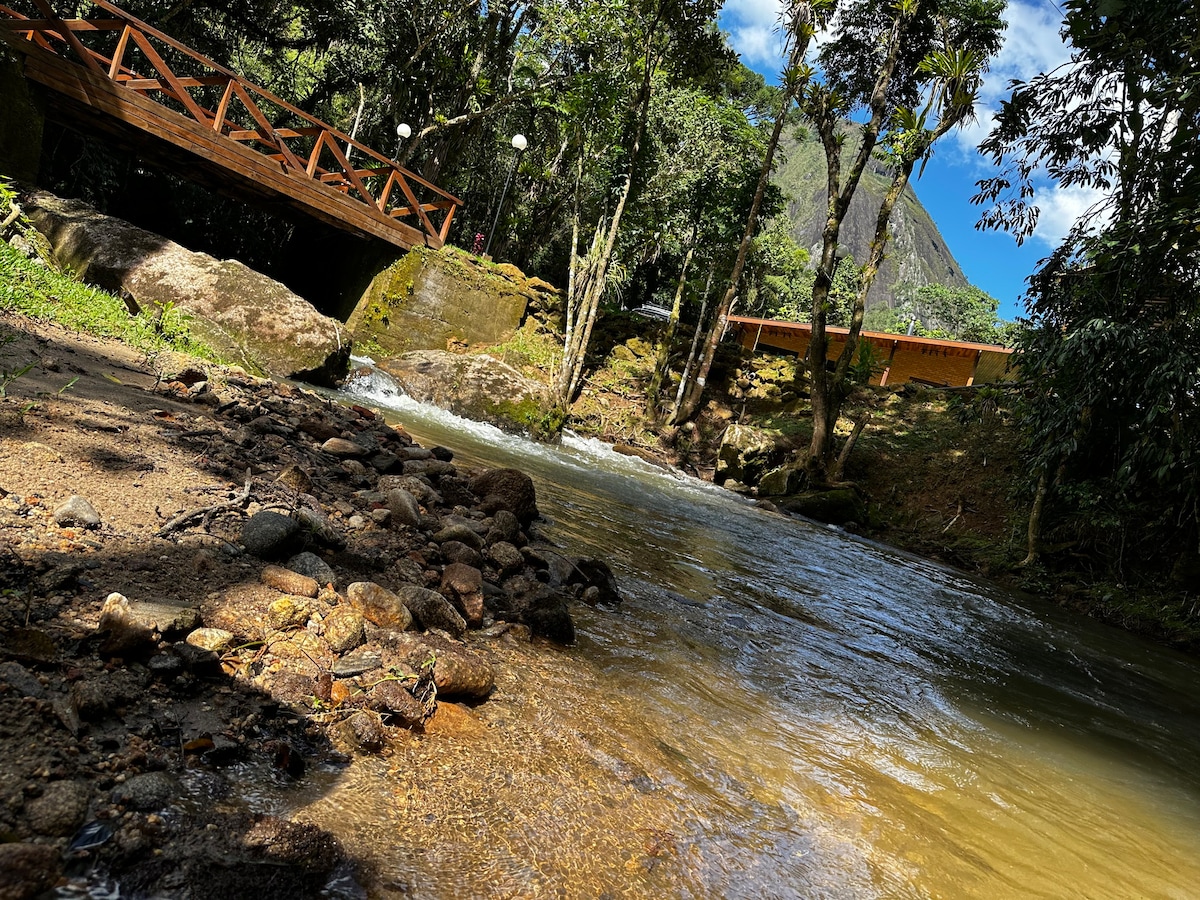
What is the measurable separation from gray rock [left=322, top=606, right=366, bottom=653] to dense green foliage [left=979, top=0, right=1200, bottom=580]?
8831 mm

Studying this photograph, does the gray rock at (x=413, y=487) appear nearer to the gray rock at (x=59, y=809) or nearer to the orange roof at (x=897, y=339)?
the gray rock at (x=59, y=809)

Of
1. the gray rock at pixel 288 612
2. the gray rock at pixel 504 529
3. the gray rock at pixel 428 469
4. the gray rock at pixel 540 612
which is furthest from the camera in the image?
the gray rock at pixel 428 469

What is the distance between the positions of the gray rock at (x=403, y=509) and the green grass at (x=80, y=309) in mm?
2983

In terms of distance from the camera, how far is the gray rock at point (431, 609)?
291 centimetres

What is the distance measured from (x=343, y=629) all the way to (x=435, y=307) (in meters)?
13.5

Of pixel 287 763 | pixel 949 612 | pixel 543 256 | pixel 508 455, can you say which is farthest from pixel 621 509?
pixel 543 256

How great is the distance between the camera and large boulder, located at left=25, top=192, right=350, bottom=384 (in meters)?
7.89

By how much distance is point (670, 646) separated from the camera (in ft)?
12.1

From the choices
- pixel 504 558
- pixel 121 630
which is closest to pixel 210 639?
pixel 121 630

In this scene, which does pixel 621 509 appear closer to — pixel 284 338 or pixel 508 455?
pixel 508 455

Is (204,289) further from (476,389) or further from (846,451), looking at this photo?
(846,451)

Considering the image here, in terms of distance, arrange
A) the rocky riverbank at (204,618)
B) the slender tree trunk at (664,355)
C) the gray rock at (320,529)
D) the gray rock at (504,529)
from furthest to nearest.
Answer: the slender tree trunk at (664,355)
the gray rock at (504,529)
the gray rock at (320,529)
the rocky riverbank at (204,618)

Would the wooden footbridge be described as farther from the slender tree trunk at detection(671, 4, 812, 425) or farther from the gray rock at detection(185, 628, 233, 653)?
the gray rock at detection(185, 628, 233, 653)

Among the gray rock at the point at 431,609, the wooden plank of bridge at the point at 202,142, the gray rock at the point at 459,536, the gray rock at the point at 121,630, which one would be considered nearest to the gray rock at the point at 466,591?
the gray rock at the point at 431,609
